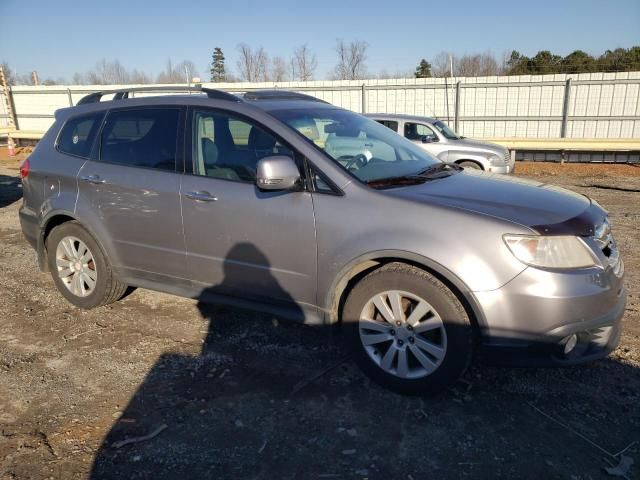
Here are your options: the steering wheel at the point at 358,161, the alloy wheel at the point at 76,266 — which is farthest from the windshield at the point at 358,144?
the alloy wheel at the point at 76,266

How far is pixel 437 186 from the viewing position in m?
3.33

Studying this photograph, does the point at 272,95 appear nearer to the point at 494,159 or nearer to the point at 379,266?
the point at 379,266

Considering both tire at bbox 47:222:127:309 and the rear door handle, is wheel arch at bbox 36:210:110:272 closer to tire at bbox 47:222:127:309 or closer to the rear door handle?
tire at bbox 47:222:127:309

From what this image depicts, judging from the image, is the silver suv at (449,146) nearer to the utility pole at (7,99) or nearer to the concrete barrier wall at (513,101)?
the concrete barrier wall at (513,101)

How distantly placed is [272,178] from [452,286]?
1258 mm

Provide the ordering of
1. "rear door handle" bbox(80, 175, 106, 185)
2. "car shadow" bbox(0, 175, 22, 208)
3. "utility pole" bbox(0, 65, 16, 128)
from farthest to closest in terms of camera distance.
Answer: "utility pole" bbox(0, 65, 16, 128) < "car shadow" bbox(0, 175, 22, 208) < "rear door handle" bbox(80, 175, 106, 185)

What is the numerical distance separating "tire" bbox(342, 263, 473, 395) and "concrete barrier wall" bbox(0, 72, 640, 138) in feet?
53.3

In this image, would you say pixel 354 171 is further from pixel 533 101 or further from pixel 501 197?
pixel 533 101

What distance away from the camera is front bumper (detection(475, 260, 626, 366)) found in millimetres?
2678

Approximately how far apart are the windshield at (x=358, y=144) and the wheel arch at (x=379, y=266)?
55 centimetres

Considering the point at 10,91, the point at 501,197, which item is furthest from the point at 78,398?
the point at 10,91

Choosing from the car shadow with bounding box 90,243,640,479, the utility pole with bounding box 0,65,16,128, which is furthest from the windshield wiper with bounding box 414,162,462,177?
the utility pole with bounding box 0,65,16,128

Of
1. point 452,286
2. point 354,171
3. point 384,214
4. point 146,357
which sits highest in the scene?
point 354,171

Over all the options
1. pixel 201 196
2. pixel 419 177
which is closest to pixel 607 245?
pixel 419 177
